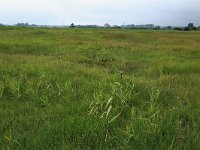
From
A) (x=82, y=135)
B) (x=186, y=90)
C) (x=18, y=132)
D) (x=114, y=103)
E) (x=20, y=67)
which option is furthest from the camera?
(x=20, y=67)

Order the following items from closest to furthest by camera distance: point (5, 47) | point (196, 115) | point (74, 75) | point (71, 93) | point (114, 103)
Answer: point (196, 115)
point (114, 103)
point (71, 93)
point (74, 75)
point (5, 47)

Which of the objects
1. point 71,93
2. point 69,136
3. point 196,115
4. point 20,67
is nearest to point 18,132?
point 69,136

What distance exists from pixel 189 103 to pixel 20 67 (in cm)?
517

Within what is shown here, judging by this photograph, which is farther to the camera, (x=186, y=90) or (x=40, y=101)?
(x=186, y=90)

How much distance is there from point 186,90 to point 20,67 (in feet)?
15.4

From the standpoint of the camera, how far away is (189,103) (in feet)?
18.8

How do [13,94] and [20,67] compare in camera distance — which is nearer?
[13,94]

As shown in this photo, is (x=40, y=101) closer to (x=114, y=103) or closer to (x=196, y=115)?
(x=114, y=103)

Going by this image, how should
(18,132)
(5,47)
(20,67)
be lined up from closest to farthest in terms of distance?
(18,132) < (20,67) < (5,47)

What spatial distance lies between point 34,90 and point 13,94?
1.45ft

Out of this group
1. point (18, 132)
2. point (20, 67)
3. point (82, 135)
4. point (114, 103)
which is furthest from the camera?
point (20, 67)

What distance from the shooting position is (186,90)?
6859mm

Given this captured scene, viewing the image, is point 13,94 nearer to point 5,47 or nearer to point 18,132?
point 18,132

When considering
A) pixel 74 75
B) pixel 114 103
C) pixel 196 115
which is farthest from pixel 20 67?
pixel 196 115
